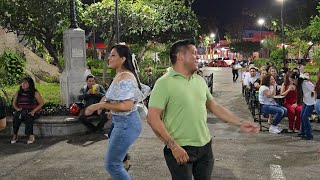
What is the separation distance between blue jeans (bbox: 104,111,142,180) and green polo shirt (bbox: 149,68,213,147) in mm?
812

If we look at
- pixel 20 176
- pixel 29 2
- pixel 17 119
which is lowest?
pixel 20 176

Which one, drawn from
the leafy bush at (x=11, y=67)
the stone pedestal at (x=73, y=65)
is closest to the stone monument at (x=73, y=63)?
the stone pedestal at (x=73, y=65)

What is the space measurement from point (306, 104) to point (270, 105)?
2.98ft

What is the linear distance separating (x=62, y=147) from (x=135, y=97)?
379 cm

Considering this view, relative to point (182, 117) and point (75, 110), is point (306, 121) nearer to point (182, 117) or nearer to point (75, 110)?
point (75, 110)

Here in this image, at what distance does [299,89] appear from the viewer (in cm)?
797

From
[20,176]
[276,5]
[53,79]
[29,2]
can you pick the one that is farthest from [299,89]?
[276,5]

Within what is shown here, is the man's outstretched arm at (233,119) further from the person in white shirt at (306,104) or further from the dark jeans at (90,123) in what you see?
the dark jeans at (90,123)

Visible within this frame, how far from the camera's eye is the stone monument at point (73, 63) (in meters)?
9.58

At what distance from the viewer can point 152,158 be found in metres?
6.31

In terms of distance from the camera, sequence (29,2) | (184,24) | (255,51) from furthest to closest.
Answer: (255,51)
(184,24)
(29,2)

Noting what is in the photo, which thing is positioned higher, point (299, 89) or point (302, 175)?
point (299, 89)

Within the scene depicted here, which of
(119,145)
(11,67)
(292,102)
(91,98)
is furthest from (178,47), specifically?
(11,67)

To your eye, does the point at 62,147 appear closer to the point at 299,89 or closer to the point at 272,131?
the point at 272,131
